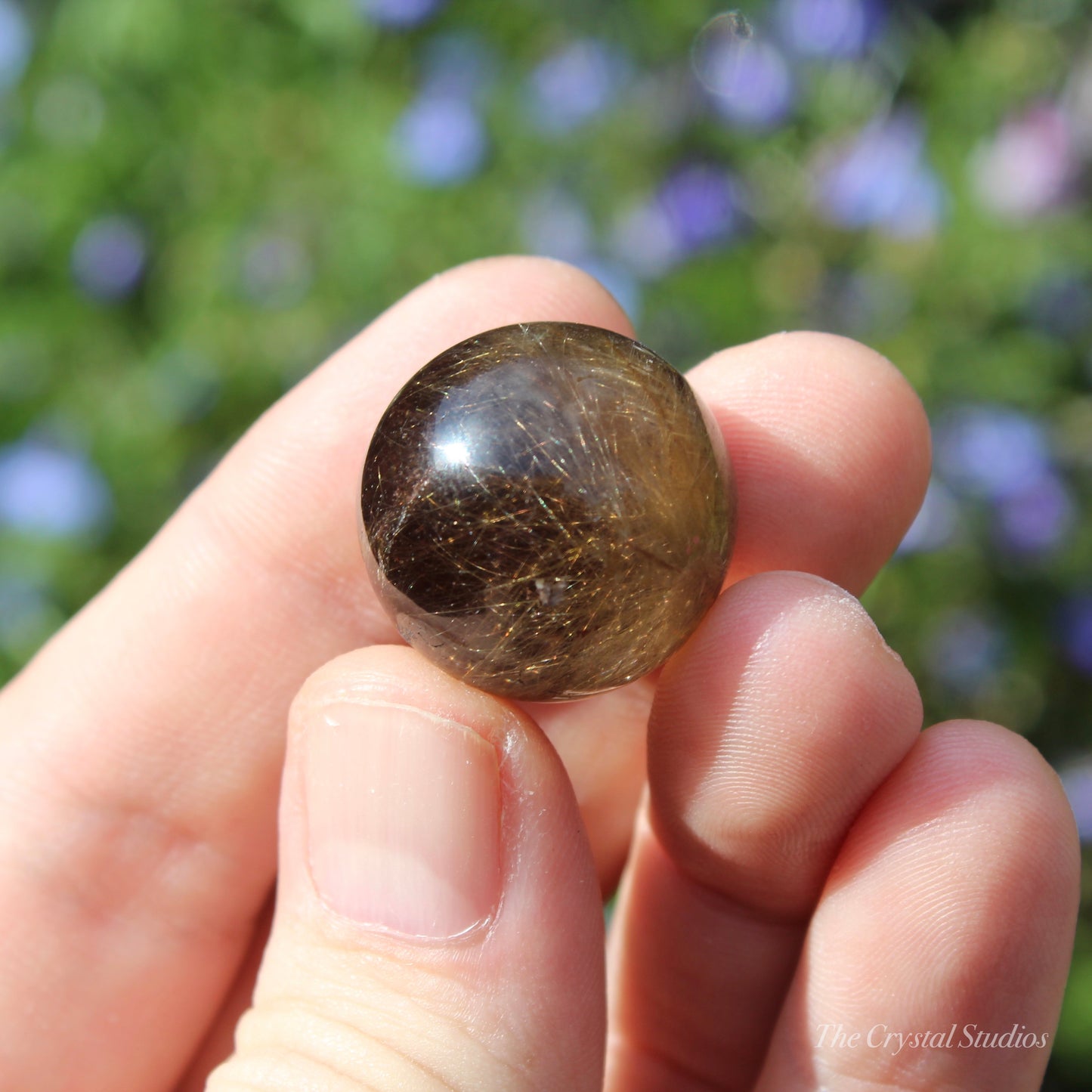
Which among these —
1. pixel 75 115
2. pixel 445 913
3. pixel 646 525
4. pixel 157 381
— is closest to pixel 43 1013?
pixel 445 913

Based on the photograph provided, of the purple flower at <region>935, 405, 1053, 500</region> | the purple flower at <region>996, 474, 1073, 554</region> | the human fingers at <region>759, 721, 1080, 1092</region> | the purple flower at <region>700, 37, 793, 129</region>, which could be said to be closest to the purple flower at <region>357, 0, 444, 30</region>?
the purple flower at <region>700, 37, 793, 129</region>

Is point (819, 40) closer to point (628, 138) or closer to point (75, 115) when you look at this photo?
point (628, 138)

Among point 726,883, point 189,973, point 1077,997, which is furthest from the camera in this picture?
point 1077,997

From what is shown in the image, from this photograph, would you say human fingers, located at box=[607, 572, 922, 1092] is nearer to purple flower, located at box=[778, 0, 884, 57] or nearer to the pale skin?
the pale skin

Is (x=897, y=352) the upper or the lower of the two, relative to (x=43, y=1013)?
upper

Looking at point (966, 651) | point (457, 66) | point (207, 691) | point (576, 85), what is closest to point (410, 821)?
point (207, 691)

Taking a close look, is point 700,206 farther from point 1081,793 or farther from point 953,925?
point 953,925

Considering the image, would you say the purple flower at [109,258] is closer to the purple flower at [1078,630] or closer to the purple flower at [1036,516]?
the purple flower at [1036,516]
